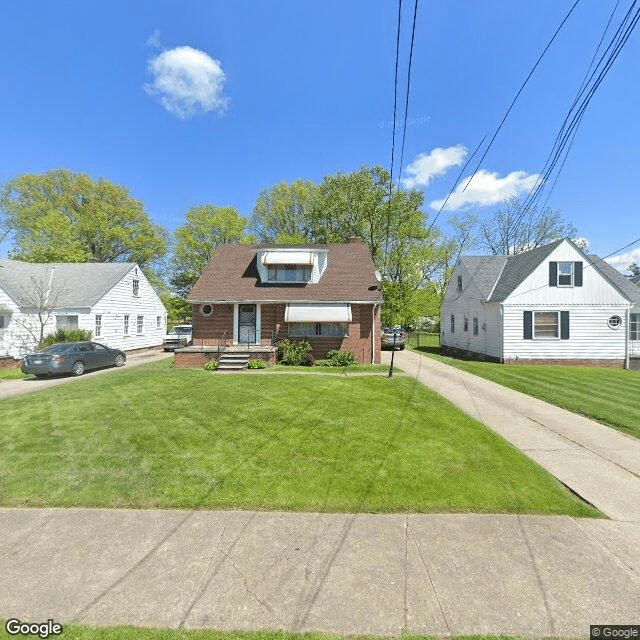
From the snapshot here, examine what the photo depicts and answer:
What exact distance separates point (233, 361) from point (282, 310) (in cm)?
405

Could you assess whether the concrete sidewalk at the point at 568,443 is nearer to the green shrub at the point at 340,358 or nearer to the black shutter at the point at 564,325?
the green shrub at the point at 340,358

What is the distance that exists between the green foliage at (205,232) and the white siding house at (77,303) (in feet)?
44.1

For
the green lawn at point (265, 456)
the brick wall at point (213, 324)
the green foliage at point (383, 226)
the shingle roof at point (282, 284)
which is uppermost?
the green foliage at point (383, 226)

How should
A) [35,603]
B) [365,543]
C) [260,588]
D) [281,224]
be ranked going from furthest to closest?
[281,224] < [365,543] < [260,588] < [35,603]

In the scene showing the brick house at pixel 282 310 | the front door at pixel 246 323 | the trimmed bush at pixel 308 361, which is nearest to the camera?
the trimmed bush at pixel 308 361

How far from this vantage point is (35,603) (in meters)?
2.96

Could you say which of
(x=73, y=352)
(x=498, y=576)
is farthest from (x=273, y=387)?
(x=73, y=352)

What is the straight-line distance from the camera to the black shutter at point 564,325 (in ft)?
61.9

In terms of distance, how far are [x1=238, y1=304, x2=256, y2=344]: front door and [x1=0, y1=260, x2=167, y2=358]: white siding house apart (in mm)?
11618

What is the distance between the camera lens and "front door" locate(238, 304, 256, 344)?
17.7m

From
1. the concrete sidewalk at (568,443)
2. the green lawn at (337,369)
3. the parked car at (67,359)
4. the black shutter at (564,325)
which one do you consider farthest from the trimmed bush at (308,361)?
the black shutter at (564,325)

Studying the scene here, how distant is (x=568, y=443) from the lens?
274 inches

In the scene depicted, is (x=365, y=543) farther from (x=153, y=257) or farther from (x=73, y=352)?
(x=153, y=257)

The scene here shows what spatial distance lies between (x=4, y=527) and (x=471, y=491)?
6.68m
